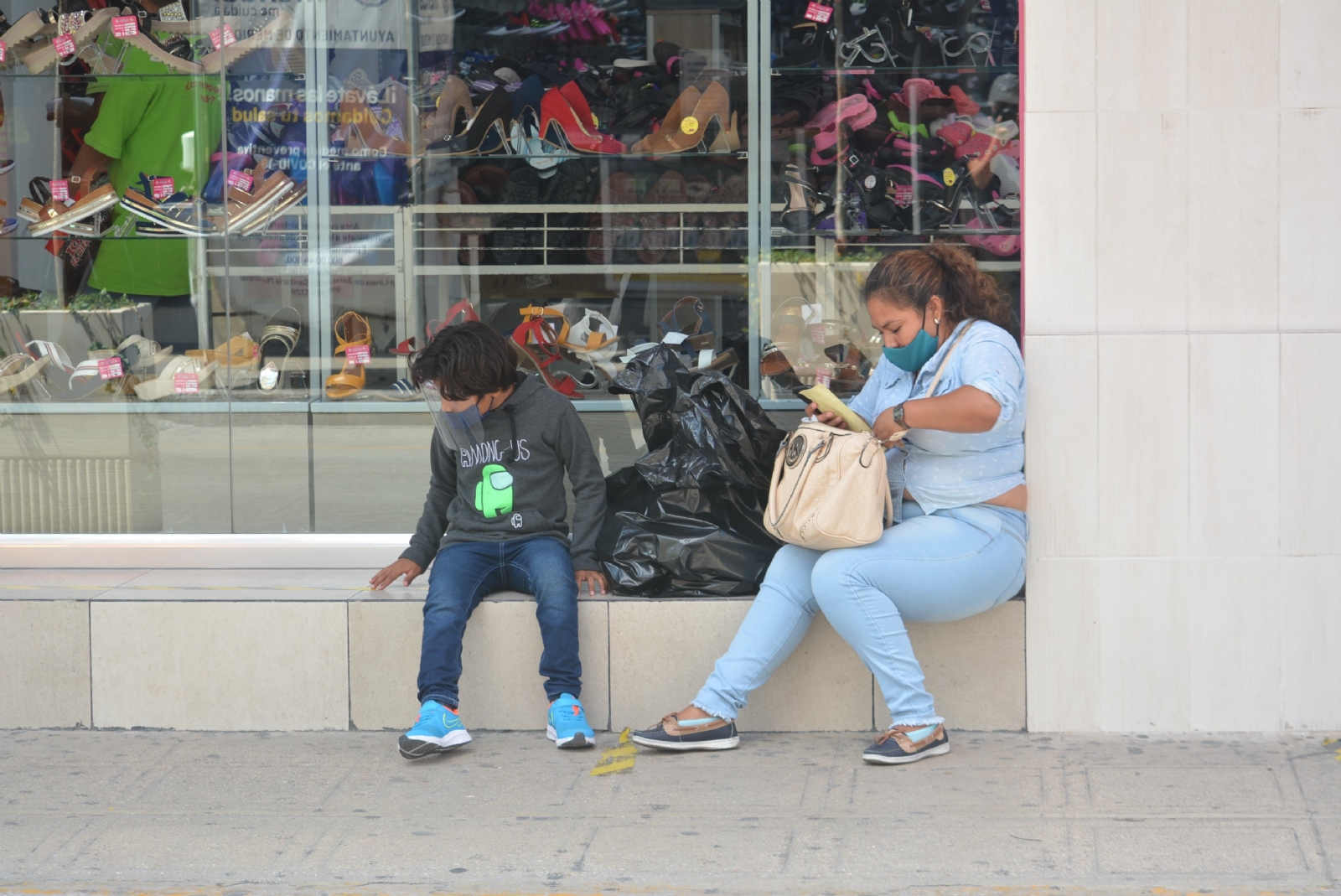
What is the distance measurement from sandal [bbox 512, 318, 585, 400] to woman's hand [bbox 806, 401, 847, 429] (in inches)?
64.2

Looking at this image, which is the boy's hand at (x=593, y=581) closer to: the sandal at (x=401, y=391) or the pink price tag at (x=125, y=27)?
the sandal at (x=401, y=391)

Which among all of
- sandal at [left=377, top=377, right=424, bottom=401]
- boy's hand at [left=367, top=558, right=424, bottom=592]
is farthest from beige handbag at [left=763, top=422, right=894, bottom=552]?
sandal at [left=377, top=377, right=424, bottom=401]

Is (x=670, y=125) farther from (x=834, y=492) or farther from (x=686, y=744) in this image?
(x=686, y=744)

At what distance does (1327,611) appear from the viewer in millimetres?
4078

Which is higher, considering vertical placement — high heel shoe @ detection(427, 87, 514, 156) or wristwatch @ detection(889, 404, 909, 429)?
high heel shoe @ detection(427, 87, 514, 156)

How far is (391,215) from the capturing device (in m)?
5.52

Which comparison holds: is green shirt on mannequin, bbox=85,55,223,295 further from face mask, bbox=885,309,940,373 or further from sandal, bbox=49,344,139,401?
face mask, bbox=885,309,940,373

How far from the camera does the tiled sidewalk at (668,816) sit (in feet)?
10.7

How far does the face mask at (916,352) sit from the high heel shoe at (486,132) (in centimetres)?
215

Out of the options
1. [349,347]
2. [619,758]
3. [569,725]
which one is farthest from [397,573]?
[349,347]

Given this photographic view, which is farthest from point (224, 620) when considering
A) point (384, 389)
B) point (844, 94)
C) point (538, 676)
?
point (844, 94)

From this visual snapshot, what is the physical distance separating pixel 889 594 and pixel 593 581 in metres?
0.92

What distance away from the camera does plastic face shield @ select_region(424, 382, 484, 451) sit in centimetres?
436

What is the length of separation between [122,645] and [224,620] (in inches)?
12.6
